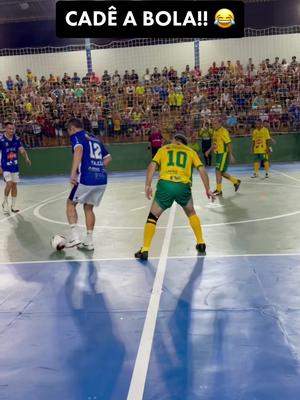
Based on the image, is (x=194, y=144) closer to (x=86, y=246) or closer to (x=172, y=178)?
(x=86, y=246)

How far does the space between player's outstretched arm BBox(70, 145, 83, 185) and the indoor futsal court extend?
1.19m

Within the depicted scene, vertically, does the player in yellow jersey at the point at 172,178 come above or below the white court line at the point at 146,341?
above

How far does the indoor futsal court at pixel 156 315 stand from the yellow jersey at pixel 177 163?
116 centimetres

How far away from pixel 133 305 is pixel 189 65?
23.5 meters

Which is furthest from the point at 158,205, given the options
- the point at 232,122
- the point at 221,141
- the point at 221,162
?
the point at 232,122

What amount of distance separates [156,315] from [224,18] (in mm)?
20661

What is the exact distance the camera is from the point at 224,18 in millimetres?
→ 22344

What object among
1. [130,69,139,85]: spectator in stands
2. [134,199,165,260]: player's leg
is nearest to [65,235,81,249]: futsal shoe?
[134,199,165,260]: player's leg

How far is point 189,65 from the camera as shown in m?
26.5

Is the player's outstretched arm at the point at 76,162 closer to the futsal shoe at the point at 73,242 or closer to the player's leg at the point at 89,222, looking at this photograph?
the player's leg at the point at 89,222

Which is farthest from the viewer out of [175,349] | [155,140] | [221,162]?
[155,140]

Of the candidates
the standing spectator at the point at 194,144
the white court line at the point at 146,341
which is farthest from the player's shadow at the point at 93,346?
the standing spectator at the point at 194,144

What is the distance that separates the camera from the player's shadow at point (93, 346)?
345 centimetres

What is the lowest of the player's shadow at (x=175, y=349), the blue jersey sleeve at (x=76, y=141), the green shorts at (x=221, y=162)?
the player's shadow at (x=175, y=349)
